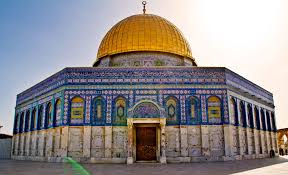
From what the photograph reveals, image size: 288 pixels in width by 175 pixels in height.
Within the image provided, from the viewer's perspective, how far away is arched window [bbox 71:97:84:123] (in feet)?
48.3

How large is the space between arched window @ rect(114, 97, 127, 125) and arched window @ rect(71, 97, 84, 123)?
5.92ft

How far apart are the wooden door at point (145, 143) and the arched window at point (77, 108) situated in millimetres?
3106

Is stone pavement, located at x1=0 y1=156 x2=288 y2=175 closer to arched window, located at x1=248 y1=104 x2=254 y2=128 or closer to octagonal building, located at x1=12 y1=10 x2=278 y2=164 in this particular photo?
octagonal building, located at x1=12 y1=10 x2=278 y2=164

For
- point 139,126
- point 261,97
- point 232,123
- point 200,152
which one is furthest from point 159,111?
point 261,97

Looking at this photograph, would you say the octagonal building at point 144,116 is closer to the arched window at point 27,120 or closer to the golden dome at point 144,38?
the golden dome at point 144,38

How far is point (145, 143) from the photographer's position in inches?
572

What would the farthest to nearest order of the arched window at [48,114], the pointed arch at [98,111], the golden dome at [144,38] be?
the golden dome at [144,38] → the arched window at [48,114] → the pointed arch at [98,111]

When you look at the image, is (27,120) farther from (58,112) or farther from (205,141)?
(205,141)

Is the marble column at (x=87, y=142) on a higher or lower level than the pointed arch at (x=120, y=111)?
lower

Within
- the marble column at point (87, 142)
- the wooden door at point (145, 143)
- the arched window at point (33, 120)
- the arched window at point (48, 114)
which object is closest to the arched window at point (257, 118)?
→ the wooden door at point (145, 143)

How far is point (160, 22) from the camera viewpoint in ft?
62.4

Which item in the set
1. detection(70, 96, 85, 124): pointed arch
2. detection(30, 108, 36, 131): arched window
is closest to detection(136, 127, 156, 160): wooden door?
detection(70, 96, 85, 124): pointed arch

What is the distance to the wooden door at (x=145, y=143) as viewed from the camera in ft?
47.2

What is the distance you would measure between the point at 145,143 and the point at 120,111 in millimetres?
2129
